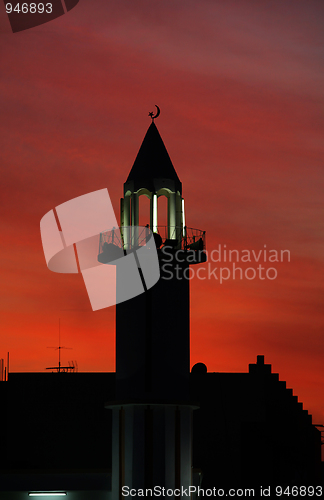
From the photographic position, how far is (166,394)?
3900cm

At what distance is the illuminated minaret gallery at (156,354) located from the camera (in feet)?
125

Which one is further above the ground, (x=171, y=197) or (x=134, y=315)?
(x=171, y=197)

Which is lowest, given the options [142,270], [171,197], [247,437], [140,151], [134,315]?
[247,437]

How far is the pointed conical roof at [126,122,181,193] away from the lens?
41.4 m

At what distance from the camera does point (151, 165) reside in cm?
4172

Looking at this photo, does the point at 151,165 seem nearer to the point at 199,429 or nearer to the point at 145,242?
the point at 145,242

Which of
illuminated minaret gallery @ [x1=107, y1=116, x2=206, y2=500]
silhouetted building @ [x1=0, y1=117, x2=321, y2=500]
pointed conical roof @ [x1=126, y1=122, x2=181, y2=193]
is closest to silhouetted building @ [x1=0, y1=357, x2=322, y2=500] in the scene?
silhouetted building @ [x1=0, y1=117, x2=321, y2=500]

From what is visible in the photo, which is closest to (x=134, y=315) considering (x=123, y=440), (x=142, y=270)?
(x=142, y=270)

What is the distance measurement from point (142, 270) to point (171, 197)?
14.8ft

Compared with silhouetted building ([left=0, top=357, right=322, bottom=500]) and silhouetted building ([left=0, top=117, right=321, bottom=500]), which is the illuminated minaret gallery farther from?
silhouetted building ([left=0, top=357, right=322, bottom=500])

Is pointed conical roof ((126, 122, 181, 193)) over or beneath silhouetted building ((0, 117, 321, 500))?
over

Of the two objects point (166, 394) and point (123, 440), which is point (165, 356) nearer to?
point (166, 394)

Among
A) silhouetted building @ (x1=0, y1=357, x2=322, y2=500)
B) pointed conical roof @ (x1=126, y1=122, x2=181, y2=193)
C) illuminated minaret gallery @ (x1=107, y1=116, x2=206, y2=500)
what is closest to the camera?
illuminated minaret gallery @ (x1=107, y1=116, x2=206, y2=500)

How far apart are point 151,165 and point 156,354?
10724 mm
